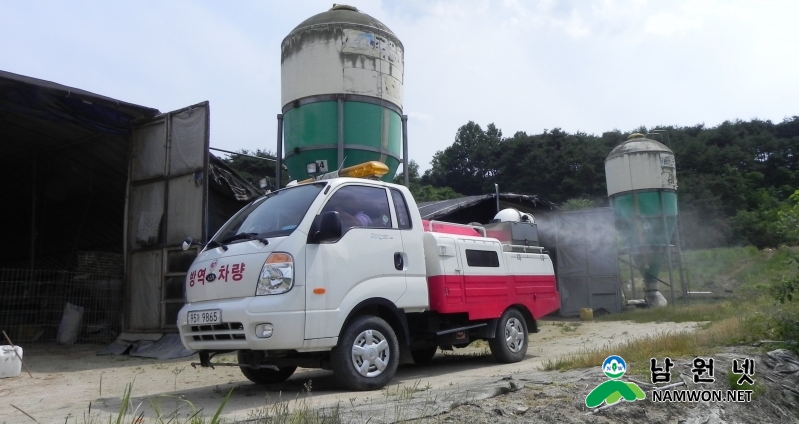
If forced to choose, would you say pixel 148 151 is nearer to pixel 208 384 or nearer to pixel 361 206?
pixel 208 384

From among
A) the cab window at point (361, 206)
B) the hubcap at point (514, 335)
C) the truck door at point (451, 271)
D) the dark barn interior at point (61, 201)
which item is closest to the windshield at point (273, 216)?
the cab window at point (361, 206)

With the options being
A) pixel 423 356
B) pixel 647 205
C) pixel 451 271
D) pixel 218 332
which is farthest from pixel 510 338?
pixel 647 205

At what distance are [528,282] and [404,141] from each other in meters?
3.87

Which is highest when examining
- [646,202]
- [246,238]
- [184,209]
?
[646,202]

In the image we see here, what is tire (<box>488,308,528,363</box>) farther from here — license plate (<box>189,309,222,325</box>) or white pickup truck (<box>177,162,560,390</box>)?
license plate (<box>189,309,222,325</box>)

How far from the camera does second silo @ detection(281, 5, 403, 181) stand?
1063 cm

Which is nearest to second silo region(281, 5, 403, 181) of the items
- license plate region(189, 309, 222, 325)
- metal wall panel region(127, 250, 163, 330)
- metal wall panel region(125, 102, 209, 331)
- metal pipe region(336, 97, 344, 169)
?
metal pipe region(336, 97, 344, 169)

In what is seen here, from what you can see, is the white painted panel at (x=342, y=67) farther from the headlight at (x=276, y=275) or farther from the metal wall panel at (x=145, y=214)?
the headlight at (x=276, y=275)

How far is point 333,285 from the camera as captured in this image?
19.6 ft

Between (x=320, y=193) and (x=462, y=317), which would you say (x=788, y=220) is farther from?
(x=320, y=193)

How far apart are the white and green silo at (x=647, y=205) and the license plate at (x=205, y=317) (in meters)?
17.5

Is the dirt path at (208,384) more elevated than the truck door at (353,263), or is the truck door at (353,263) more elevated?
the truck door at (353,263)

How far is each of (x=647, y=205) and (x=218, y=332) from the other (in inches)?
697

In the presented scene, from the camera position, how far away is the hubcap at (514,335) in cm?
854
